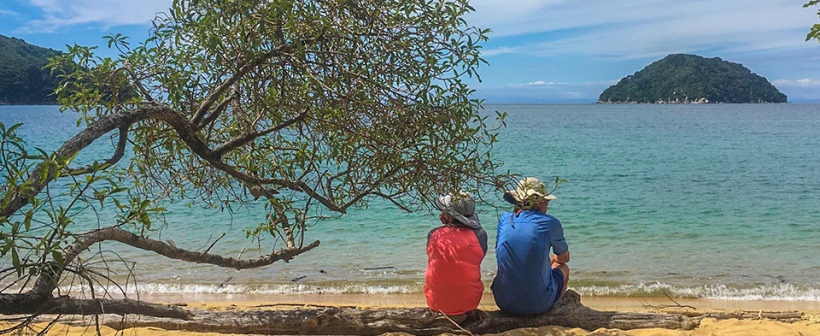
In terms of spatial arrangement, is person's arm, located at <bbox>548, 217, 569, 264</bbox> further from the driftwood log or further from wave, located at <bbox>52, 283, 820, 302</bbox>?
wave, located at <bbox>52, 283, 820, 302</bbox>

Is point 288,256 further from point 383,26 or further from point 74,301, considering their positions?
point 383,26

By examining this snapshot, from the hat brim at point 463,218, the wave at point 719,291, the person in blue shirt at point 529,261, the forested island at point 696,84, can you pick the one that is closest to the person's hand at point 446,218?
the hat brim at point 463,218

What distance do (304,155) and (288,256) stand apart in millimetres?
1133

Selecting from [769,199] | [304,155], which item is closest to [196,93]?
[304,155]

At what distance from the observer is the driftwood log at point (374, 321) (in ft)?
16.8

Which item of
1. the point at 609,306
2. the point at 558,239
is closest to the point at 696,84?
the point at 609,306

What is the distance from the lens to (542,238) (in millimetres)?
5141

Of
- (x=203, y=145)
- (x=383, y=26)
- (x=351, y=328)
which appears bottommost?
(x=351, y=328)

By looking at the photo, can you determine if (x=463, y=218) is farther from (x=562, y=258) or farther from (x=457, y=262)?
(x=562, y=258)

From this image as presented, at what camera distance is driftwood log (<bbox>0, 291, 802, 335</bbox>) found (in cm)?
512

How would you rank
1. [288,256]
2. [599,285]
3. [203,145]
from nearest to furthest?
[203,145] < [288,256] < [599,285]

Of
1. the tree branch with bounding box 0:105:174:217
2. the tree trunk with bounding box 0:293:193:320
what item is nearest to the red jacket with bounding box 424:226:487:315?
the tree trunk with bounding box 0:293:193:320

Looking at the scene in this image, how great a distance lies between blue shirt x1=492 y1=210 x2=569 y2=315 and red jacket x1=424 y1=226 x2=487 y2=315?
0.78ft

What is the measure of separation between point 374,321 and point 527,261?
57.0 inches
